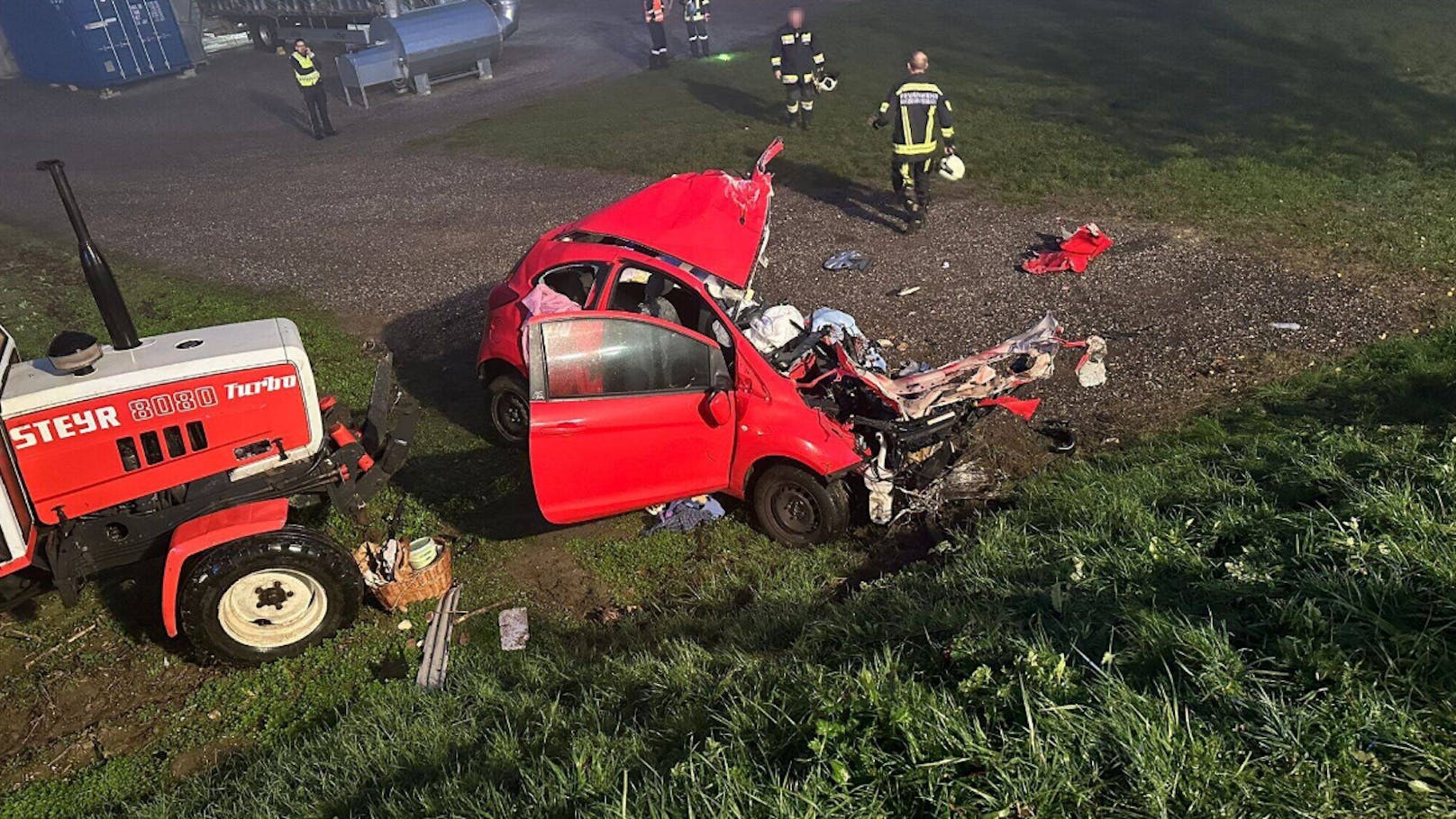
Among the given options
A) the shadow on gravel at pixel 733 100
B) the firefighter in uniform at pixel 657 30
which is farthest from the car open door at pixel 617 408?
the firefighter in uniform at pixel 657 30

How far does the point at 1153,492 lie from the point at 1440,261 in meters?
6.63

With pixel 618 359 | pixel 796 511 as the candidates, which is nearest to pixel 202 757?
pixel 618 359

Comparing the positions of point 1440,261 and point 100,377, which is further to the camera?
point 1440,261

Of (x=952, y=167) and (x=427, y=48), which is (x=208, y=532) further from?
(x=427, y=48)

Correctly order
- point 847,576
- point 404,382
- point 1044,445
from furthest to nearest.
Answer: point 404,382, point 1044,445, point 847,576

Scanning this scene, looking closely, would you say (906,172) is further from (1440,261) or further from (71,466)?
(71,466)

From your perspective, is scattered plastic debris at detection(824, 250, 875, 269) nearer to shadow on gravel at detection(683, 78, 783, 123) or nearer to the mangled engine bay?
the mangled engine bay

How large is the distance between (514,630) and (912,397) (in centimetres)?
301

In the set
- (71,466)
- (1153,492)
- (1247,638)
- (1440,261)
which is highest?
(71,466)

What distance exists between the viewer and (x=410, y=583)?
19.2 feet

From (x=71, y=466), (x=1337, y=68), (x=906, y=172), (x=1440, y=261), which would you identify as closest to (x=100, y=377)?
(x=71, y=466)

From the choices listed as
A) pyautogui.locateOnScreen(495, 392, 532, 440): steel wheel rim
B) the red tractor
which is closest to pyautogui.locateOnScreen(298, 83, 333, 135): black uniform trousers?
pyautogui.locateOnScreen(495, 392, 532, 440): steel wheel rim

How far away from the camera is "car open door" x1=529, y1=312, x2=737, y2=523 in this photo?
585 cm

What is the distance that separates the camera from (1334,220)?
10.8 metres
